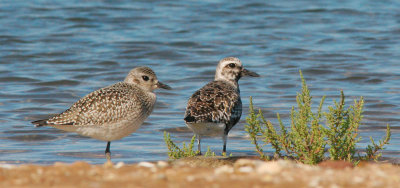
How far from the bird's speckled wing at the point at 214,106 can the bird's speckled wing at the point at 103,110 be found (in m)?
0.82

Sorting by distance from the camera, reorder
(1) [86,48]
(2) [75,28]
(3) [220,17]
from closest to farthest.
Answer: (1) [86,48] < (2) [75,28] < (3) [220,17]

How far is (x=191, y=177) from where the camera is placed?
6.53m

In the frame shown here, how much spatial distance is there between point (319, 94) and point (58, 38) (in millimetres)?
9864

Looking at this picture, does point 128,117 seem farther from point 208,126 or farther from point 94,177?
point 94,177

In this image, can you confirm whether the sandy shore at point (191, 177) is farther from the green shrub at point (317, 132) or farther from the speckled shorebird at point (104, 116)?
the speckled shorebird at point (104, 116)

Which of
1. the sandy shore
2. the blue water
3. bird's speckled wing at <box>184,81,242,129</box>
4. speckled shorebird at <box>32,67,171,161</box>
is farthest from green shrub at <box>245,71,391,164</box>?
the blue water

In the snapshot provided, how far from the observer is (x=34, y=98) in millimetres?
16812

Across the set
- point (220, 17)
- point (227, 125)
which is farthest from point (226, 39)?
point (227, 125)

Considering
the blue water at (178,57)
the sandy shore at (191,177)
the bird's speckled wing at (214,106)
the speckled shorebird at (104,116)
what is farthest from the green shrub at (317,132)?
the blue water at (178,57)

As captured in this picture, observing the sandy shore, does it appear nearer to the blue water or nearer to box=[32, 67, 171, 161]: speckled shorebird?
box=[32, 67, 171, 161]: speckled shorebird

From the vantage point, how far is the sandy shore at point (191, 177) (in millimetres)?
6293

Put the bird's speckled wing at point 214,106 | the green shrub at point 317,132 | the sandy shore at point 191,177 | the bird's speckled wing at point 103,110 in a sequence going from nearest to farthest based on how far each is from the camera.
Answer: the sandy shore at point 191,177 → the green shrub at point 317,132 → the bird's speckled wing at point 103,110 → the bird's speckled wing at point 214,106

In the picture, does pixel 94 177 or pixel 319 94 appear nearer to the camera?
pixel 94 177

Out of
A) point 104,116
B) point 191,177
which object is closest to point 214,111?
point 104,116
